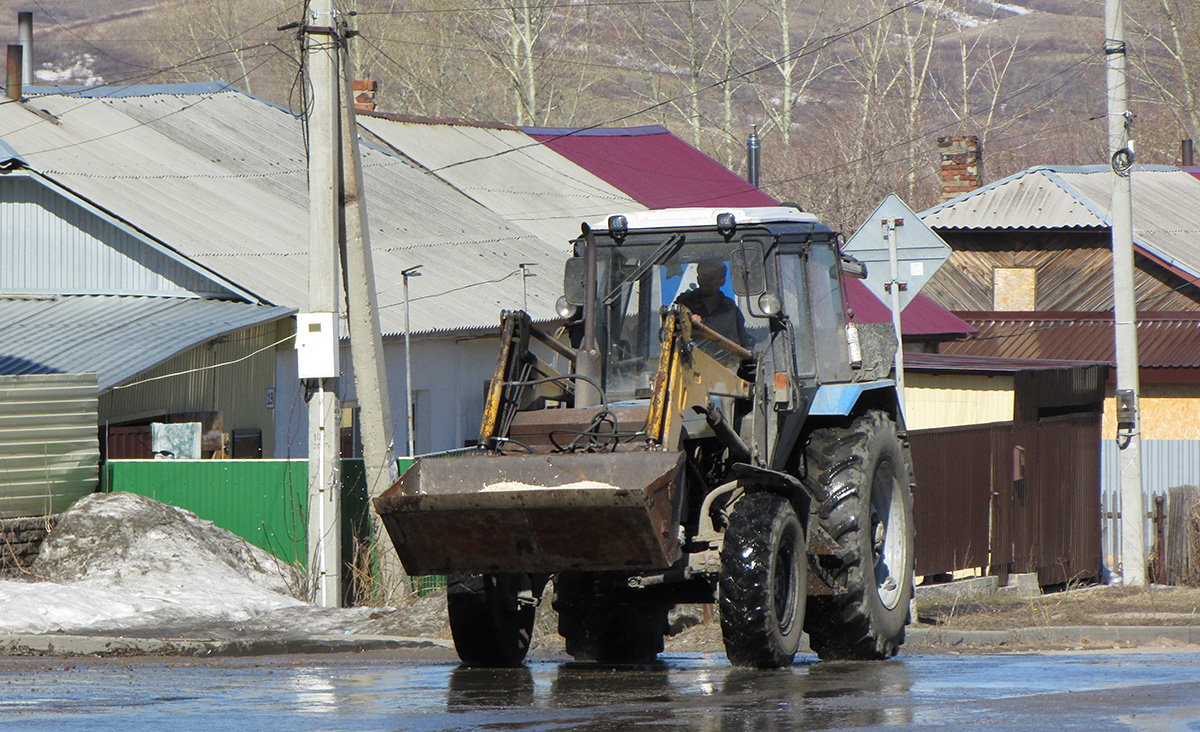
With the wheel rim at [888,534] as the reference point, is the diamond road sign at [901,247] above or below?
above

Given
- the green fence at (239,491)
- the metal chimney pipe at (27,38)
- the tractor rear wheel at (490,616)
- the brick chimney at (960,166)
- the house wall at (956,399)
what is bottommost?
the tractor rear wheel at (490,616)

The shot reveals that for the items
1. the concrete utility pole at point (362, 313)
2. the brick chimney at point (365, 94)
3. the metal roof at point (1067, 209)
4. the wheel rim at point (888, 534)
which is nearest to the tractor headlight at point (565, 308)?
the wheel rim at point (888, 534)

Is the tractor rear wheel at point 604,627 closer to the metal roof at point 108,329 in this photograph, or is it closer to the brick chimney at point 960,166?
the metal roof at point 108,329

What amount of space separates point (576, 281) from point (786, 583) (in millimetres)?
2173

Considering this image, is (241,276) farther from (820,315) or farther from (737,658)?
(737,658)

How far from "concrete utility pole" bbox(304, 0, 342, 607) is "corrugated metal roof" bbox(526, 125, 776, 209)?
16.3 m

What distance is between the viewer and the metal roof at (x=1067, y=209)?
30.6 m

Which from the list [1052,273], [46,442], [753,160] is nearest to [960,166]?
[1052,273]

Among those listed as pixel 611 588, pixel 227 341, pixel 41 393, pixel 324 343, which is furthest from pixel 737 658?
pixel 227 341

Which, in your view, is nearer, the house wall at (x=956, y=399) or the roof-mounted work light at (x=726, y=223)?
the roof-mounted work light at (x=726, y=223)

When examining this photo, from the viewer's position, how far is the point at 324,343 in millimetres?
13688

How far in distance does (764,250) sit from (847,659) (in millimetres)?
2566

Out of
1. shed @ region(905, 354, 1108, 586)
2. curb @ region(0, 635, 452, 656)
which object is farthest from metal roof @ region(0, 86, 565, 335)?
curb @ region(0, 635, 452, 656)

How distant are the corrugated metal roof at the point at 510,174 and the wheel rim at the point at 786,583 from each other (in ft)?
57.8
